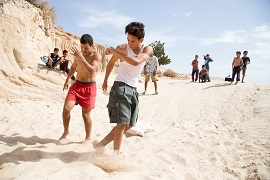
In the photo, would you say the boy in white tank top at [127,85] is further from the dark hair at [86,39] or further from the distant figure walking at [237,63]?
the distant figure walking at [237,63]

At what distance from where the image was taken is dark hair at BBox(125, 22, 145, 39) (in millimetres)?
2635

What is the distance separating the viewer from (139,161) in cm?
296

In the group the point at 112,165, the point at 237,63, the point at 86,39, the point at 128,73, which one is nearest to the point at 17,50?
the point at 86,39

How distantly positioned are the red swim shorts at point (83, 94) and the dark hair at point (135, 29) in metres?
1.22

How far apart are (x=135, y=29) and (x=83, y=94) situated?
139 centimetres

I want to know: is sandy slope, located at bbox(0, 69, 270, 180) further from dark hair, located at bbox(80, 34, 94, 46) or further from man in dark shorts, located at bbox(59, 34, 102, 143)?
dark hair, located at bbox(80, 34, 94, 46)

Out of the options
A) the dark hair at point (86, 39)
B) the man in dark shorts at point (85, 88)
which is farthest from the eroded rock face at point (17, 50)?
the dark hair at point (86, 39)

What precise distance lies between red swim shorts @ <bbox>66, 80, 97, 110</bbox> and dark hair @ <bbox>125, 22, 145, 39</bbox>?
3.99 ft

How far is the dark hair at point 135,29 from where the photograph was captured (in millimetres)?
2635

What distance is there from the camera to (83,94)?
3.44m

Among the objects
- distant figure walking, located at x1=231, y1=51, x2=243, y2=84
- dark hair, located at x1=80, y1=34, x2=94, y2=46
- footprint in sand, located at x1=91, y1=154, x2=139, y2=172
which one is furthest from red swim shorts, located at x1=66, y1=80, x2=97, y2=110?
distant figure walking, located at x1=231, y1=51, x2=243, y2=84

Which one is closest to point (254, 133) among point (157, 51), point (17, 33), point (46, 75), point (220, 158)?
point (220, 158)

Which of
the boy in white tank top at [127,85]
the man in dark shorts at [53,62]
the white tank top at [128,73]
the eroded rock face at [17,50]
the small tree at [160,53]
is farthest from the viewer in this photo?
the small tree at [160,53]

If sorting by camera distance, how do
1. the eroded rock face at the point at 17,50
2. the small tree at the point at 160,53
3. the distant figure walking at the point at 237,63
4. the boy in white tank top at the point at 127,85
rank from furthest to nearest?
the small tree at the point at 160,53, the distant figure walking at the point at 237,63, the eroded rock face at the point at 17,50, the boy in white tank top at the point at 127,85
